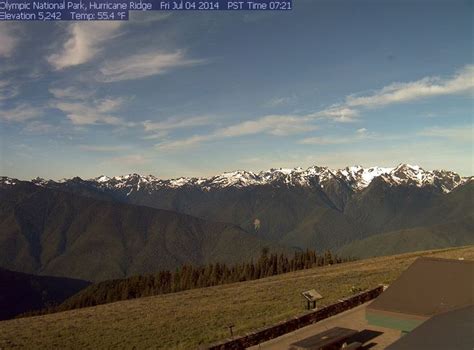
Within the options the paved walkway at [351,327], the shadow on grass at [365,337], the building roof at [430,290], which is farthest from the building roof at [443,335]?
the shadow on grass at [365,337]

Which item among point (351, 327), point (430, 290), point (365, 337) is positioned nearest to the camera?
point (430, 290)

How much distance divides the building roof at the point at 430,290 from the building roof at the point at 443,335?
5.40m

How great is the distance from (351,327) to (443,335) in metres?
17.1

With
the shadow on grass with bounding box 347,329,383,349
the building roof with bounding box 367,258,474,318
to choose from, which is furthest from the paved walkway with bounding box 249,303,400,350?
the building roof with bounding box 367,258,474,318

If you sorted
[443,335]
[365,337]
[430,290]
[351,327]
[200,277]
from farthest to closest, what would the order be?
[200,277] → [351,327] → [365,337] → [430,290] → [443,335]

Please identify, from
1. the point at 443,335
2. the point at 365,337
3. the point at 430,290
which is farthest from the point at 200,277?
the point at 443,335

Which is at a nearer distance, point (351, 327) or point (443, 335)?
point (443, 335)

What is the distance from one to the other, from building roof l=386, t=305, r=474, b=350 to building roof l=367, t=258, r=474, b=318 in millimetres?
5399

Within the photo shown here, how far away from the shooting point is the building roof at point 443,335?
6.46 m

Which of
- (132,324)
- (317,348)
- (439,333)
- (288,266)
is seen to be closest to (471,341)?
(439,333)

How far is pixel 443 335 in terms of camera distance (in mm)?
7188

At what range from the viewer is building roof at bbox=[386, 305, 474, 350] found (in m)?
6.46

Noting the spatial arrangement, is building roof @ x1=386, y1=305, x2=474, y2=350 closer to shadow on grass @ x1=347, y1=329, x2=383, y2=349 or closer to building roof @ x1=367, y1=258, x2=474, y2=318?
building roof @ x1=367, y1=258, x2=474, y2=318

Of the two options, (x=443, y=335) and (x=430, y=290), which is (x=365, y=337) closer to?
(x=430, y=290)
